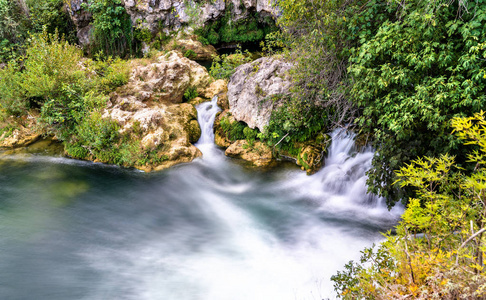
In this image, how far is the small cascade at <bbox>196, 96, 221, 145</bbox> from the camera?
34.8 feet

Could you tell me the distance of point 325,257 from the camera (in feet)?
19.0

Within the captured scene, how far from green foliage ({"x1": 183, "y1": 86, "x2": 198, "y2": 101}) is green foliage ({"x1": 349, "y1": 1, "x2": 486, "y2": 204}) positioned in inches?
271

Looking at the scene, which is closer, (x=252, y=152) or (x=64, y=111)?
(x=252, y=152)

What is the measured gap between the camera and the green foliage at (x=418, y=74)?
4504 mm

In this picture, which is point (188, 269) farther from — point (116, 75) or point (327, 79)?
point (116, 75)

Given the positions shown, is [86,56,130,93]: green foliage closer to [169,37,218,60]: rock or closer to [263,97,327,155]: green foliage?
[169,37,218,60]: rock

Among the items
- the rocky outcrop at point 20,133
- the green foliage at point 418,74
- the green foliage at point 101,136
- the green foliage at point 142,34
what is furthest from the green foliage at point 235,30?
the green foliage at point 418,74

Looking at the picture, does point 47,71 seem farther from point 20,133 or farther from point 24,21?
point 24,21

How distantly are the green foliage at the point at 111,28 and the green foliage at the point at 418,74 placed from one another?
13379mm

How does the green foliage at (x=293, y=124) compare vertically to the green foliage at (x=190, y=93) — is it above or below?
below

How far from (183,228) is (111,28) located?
12946 millimetres

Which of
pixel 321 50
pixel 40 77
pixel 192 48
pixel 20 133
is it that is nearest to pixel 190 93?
pixel 40 77

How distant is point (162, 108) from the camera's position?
10.3m

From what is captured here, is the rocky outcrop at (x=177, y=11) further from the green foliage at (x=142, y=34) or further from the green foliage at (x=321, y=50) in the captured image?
the green foliage at (x=321, y=50)
